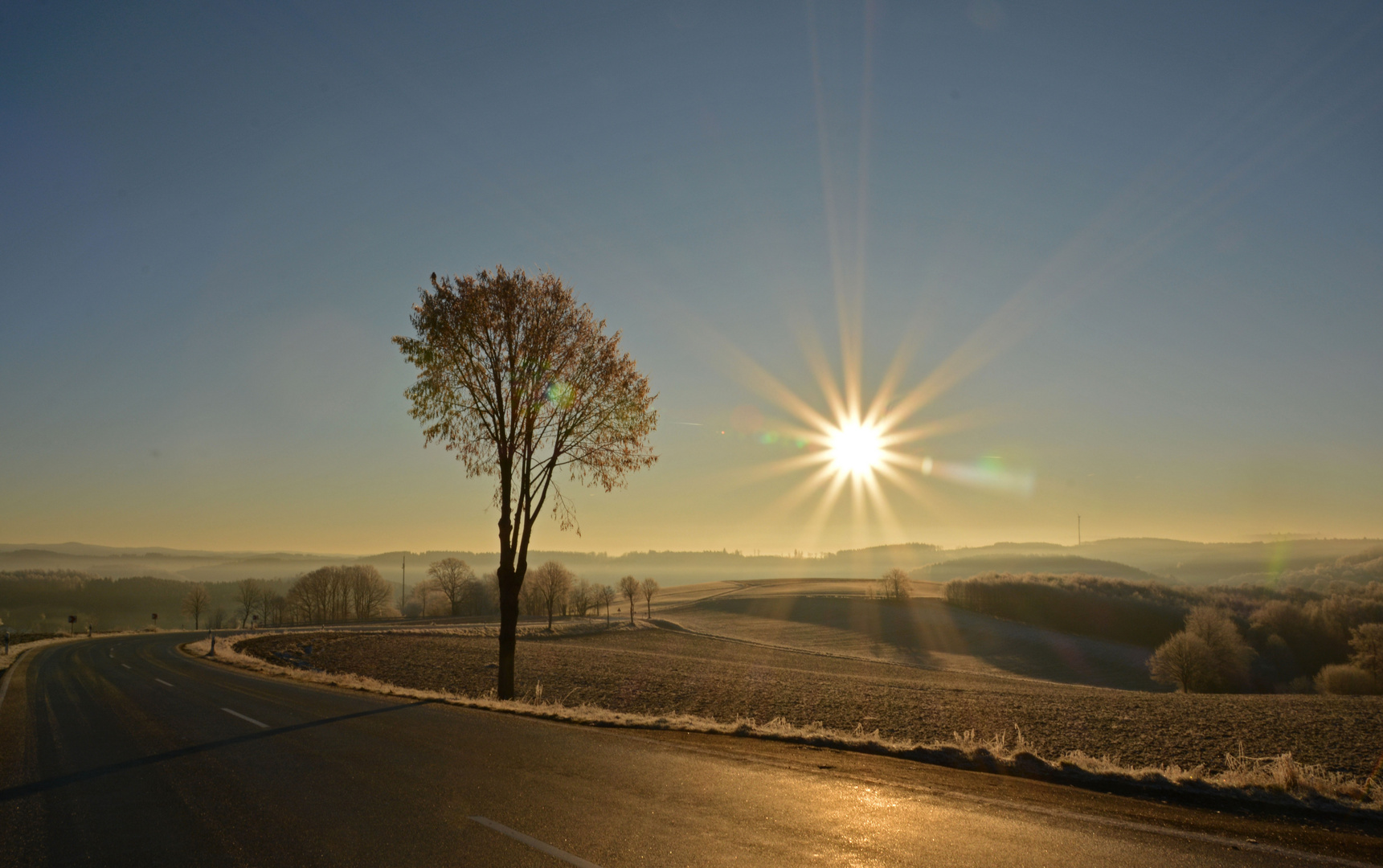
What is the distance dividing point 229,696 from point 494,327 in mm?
11735

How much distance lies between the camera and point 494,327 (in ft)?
60.8

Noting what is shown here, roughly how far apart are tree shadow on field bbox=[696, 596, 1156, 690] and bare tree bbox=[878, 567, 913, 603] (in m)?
5.73

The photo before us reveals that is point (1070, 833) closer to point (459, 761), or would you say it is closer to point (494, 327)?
point (459, 761)

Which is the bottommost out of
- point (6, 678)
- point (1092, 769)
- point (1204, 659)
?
point (1204, 659)

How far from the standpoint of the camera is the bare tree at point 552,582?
4080 inches

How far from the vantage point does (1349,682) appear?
4803cm

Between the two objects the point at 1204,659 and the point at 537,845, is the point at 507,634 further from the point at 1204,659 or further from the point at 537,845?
the point at 1204,659

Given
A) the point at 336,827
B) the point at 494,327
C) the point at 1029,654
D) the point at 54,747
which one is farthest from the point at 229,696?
the point at 1029,654

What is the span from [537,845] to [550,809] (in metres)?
1.11

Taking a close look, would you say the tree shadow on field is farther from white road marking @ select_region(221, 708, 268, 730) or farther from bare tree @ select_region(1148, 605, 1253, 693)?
white road marking @ select_region(221, 708, 268, 730)

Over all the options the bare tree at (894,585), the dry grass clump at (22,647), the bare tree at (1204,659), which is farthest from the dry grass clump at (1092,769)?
the bare tree at (894,585)

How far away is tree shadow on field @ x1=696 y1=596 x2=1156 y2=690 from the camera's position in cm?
6612

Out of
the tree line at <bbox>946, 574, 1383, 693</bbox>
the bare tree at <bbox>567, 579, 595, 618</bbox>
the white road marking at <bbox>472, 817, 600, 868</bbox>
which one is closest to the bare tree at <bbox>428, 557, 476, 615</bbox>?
the bare tree at <bbox>567, 579, 595, 618</bbox>

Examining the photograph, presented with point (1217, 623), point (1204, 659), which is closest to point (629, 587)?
point (1204, 659)
